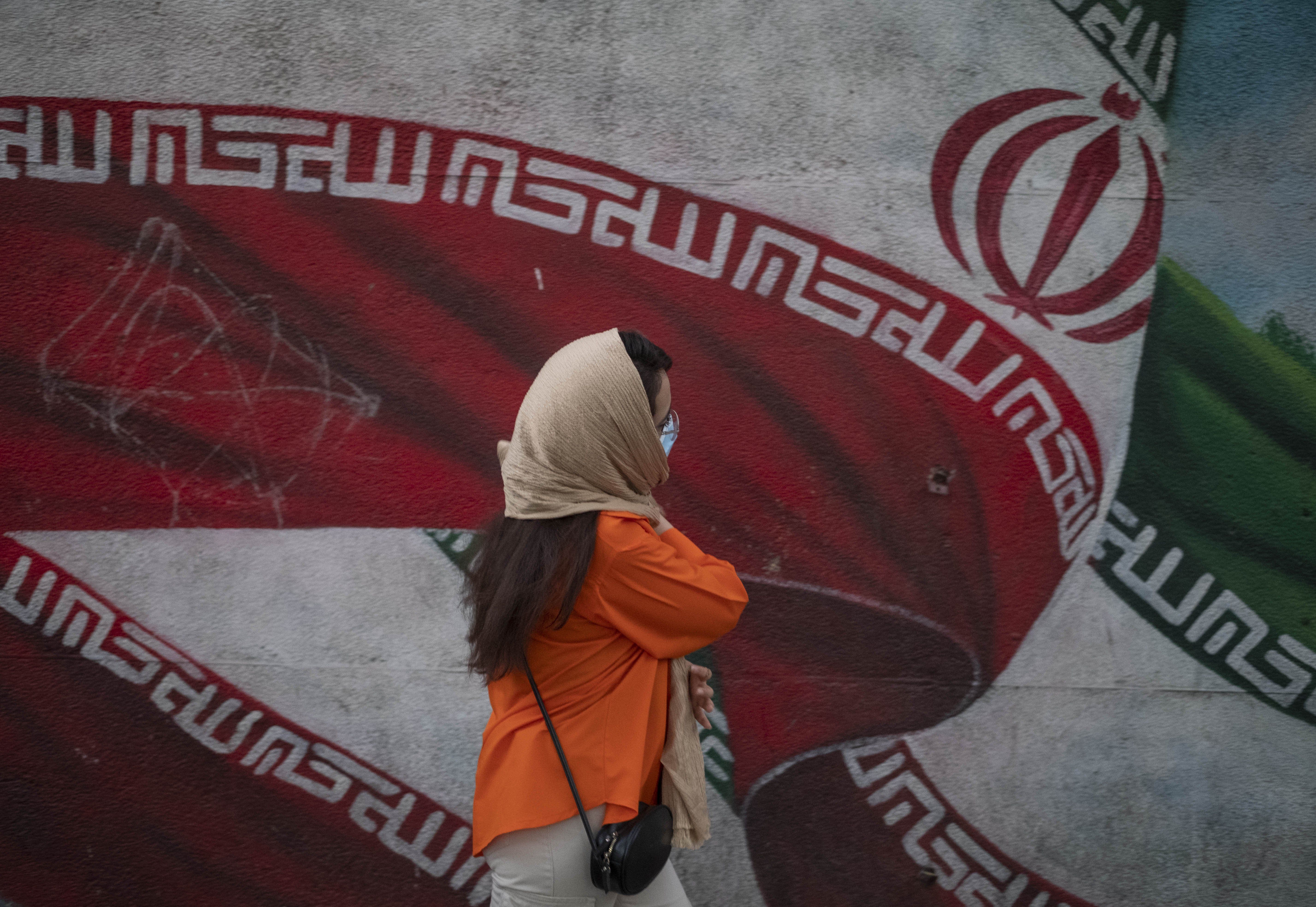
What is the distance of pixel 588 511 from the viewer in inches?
75.5

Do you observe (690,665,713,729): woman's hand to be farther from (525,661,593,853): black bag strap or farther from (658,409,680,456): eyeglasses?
(658,409,680,456): eyeglasses

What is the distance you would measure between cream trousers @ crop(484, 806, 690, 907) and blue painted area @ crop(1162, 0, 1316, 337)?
2418 mm

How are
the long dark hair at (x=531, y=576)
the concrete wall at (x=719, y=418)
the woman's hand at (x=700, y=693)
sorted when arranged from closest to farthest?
1. the long dark hair at (x=531, y=576)
2. the woman's hand at (x=700, y=693)
3. the concrete wall at (x=719, y=418)

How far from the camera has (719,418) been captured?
296 cm

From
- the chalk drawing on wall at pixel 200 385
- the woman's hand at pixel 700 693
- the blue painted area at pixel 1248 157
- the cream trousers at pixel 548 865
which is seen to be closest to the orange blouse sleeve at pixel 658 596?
the woman's hand at pixel 700 693

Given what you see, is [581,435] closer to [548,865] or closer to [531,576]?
[531,576]

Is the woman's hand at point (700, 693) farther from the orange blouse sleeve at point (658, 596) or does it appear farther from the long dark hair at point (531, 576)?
the long dark hair at point (531, 576)

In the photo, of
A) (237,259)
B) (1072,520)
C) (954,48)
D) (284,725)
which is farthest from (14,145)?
(1072,520)

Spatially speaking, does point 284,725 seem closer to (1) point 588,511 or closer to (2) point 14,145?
(1) point 588,511

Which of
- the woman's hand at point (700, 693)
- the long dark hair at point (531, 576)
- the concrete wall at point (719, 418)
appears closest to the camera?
the long dark hair at point (531, 576)

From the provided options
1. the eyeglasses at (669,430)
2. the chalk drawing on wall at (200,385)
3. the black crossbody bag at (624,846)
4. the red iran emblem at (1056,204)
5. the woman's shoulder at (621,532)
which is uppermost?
the red iran emblem at (1056,204)

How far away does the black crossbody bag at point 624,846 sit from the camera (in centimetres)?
190

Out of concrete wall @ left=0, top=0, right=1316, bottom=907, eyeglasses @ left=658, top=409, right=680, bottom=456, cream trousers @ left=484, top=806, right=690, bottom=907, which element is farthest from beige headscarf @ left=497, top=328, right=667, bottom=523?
concrete wall @ left=0, top=0, right=1316, bottom=907

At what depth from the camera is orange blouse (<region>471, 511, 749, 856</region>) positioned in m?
1.92
